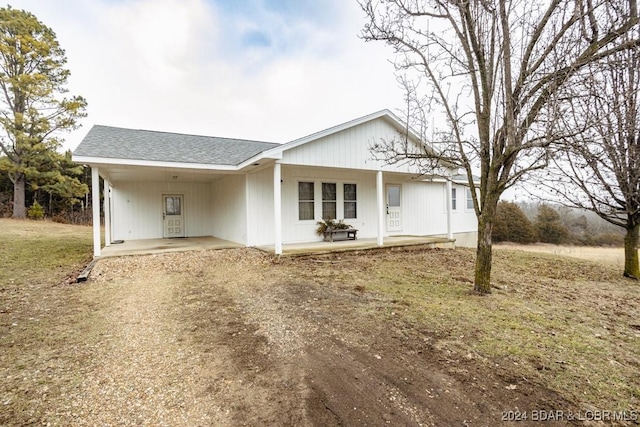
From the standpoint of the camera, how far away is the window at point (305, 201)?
402 inches

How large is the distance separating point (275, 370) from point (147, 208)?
1192 cm

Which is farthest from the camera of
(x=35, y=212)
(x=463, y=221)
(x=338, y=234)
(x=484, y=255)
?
(x=35, y=212)

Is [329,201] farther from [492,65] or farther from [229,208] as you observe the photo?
[492,65]

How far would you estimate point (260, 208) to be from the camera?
31.9 feet

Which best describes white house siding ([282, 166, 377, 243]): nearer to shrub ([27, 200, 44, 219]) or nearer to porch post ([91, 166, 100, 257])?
porch post ([91, 166, 100, 257])

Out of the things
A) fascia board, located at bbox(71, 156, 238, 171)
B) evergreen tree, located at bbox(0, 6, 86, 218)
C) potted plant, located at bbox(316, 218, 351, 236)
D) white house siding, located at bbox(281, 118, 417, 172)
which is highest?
evergreen tree, located at bbox(0, 6, 86, 218)

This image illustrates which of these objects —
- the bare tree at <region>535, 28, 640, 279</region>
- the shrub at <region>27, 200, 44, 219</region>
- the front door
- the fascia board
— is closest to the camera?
the bare tree at <region>535, 28, 640, 279</region>

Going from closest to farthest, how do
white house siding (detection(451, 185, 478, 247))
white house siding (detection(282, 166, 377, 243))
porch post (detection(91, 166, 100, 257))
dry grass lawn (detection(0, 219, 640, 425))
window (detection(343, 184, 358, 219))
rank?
dry grass lawn (detection(0, 219, 640, 425)), porch post (detection(91, 166, 100, 257)), white house siding (detection(282, 166, 377, 243)), window (detection(343, 184, 358, 219)), white house siding (detection(451, 185, 478, 247))

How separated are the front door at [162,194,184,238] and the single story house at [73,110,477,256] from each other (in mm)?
39

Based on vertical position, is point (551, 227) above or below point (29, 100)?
below

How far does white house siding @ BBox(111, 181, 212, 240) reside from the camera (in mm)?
12016

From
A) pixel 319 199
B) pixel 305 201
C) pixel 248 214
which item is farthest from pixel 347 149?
pixel 248 214

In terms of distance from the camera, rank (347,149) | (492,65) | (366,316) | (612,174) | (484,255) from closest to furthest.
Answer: (366,316) → (492,65) → (484,255) → (612,174) → (347,149)

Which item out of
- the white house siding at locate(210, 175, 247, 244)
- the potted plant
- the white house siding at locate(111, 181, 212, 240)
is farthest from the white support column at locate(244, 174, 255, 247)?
the white house siding at locate(111, 181, 212, 240)
